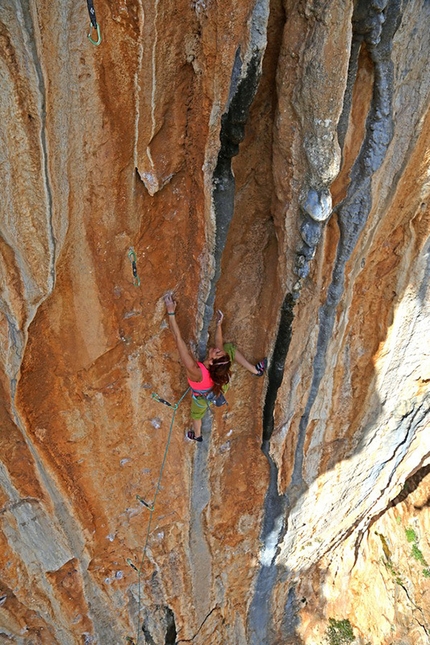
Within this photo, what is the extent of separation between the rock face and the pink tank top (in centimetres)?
→ 17

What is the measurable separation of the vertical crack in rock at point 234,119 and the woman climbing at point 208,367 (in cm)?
42

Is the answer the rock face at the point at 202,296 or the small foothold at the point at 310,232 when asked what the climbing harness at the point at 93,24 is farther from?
the small foothold at the point at 310,232

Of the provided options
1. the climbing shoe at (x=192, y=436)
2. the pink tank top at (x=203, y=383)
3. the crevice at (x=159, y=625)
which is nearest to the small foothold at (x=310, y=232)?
the pink tank top at (x=203, y=383)

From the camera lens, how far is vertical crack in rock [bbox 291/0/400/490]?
1.98 m

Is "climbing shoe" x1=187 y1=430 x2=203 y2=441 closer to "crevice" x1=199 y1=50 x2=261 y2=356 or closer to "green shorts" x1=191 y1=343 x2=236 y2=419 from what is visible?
"green shorts" x1=191 y1=343 x2=236 y2=419

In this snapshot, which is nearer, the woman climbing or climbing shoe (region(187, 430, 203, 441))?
the woman climbing

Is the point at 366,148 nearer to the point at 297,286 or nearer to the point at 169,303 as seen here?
the point at 297,286

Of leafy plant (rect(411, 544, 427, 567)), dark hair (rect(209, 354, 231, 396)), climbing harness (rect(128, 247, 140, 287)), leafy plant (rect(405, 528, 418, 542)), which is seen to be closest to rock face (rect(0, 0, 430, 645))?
climbing harness (rect(128, 247, 140, 287))

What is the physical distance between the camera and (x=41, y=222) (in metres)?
2.19

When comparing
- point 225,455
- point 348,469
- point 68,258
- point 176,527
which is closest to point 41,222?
point 68,258

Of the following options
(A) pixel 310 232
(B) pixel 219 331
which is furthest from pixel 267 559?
(A) pixel 310 232

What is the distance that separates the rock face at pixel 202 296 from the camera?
2004 millimetres

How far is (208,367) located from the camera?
115 inches

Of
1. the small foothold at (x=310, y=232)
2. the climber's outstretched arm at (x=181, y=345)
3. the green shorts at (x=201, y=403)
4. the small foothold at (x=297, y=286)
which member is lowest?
the green shorts at (x=201, y=403)
